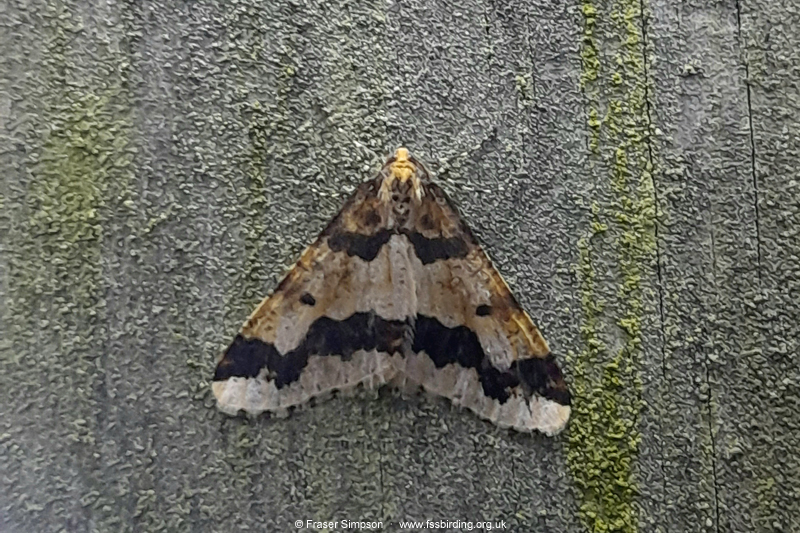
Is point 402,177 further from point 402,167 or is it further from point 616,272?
point 616,272

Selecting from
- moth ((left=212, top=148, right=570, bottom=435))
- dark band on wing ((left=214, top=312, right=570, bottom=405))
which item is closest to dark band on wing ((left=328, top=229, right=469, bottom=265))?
moth ((left=212, top=148, right=570, bottom=435))

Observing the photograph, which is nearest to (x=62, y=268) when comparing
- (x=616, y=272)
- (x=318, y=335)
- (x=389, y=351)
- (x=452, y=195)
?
(x=318, y=335)

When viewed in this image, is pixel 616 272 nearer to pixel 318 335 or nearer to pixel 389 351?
pixel 389 351

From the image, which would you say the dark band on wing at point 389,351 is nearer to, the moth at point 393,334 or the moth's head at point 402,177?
the moth at point 393,334

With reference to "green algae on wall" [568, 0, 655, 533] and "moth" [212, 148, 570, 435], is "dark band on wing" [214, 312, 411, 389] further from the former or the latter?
"green algae on wall" [568, 0, 655, 533]

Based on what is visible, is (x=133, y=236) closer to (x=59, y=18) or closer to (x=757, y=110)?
(x=59, y=18)

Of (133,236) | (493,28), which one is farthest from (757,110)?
(133,236)

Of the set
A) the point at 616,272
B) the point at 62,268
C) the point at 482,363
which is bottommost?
the point at 482,363

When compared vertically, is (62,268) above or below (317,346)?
above
